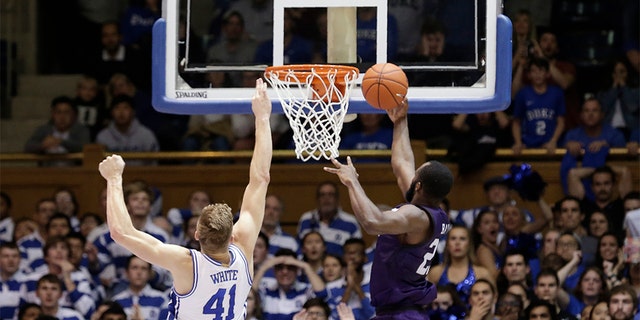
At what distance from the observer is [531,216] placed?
11305 millimetres

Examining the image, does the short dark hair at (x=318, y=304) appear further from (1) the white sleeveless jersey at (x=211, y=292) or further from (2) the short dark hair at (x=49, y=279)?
(1) the white sleeveless jersey at (x=211, y=292)

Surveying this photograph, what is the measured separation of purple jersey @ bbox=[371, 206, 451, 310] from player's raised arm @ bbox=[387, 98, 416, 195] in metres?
Answer: 0.43

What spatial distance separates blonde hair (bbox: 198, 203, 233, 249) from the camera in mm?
6488

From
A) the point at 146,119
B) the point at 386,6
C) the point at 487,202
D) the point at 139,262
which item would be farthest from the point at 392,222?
the point at 146,119

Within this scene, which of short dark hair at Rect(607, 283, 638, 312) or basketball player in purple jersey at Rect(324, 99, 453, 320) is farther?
short dark hair at Rect(607, 283, 638, 312)

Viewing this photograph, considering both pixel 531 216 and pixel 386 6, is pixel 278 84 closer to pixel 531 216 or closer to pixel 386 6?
pixel 386 6

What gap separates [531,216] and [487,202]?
524mm

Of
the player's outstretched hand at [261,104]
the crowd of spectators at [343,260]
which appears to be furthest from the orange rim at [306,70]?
the crowd of spectators at [343,260]

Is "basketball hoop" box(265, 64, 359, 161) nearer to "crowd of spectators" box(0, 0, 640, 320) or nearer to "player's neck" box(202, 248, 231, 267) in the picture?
"crowd of spectators" box(0, 0, 640, 320)

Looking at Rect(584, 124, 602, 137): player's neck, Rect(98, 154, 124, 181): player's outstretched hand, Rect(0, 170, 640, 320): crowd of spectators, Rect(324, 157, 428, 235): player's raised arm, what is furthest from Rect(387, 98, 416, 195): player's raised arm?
Rect(584, 124, 602, 137): player's neck

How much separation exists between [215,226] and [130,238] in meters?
0.44

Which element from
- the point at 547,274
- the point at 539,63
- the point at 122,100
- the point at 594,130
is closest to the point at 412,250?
Result: the point at 547,274

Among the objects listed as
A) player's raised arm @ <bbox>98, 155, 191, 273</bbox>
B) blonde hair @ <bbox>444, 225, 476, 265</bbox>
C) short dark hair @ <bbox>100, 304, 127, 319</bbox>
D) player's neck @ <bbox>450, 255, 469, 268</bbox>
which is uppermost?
player's raised arm @ <bbox>98, 155, 191, 273</bbox>

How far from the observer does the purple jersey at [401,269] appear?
7172 mm
